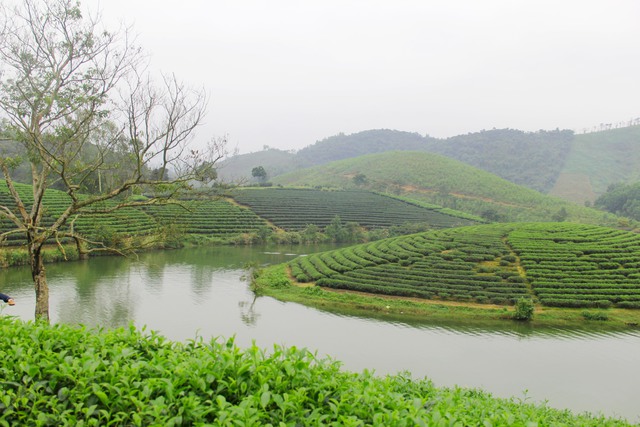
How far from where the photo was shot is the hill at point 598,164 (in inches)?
4761

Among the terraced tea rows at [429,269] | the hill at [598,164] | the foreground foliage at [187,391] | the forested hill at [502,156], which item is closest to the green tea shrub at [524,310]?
the terraced tea rows at [429,269]

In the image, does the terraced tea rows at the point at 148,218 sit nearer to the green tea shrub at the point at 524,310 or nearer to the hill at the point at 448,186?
the green tea shrub at the point at 524,310

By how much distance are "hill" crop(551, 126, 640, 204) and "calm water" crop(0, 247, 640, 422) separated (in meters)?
104

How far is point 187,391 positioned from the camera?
4.07m

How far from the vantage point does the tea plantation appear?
28.7 m

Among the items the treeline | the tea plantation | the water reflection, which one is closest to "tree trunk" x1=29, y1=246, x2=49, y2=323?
the water reflection

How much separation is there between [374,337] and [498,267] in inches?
584

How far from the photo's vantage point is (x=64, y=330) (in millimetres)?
5223

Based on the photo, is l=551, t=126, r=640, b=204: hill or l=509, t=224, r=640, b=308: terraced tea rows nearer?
l=509, t=224, r=640, b=308: terraced tea rows

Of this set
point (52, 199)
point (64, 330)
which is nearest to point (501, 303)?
point (64, 330)

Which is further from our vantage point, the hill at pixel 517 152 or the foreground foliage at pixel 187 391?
the hill at pixel 517 152

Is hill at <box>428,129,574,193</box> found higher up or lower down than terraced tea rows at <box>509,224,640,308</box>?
higher up

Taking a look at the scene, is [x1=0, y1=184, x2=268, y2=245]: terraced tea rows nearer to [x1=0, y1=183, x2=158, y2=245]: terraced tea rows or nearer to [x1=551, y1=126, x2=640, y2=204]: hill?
[x1=0, y1=183, x2=158, y2=245]: terraced tea rows

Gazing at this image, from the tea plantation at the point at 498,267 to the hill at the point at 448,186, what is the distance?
38.4 metres
